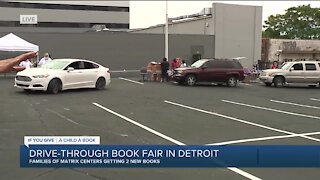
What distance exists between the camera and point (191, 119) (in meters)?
11.7

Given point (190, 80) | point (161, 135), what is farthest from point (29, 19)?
point (161, 135)

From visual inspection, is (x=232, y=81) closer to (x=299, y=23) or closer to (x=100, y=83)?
(x=100, y=83)

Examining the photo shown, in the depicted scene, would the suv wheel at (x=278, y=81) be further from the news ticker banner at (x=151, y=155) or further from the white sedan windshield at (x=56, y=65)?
the news ticker banner at (x=151, y=155)

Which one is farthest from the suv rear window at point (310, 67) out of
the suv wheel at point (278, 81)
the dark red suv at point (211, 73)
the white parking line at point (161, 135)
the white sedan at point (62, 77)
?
the white parking line at point (161, 135)

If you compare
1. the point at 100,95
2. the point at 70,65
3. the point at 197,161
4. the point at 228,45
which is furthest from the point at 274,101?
the point at 228,45

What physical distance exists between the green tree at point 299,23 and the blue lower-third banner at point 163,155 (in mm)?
67601

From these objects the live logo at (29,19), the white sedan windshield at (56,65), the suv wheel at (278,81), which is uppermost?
the live logo at (29,19)

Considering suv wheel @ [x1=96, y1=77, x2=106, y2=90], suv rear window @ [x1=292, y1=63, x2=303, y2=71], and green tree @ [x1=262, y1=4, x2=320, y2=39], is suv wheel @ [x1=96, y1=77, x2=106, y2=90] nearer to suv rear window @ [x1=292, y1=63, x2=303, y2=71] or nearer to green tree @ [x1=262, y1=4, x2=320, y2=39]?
suv rear window @ [x1=292, y1=63, x2=303, y2=71]

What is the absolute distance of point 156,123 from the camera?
35.6 ft

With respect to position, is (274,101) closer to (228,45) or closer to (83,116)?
(83,116)

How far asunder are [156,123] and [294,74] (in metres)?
17.2

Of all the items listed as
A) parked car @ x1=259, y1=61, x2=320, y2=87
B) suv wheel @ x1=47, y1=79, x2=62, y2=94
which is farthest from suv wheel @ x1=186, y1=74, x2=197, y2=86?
suv wheel @ x1=47, y1=79, x2=62, y2=94

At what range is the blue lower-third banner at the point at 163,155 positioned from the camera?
4.79 metres

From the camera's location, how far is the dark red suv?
2403cm
